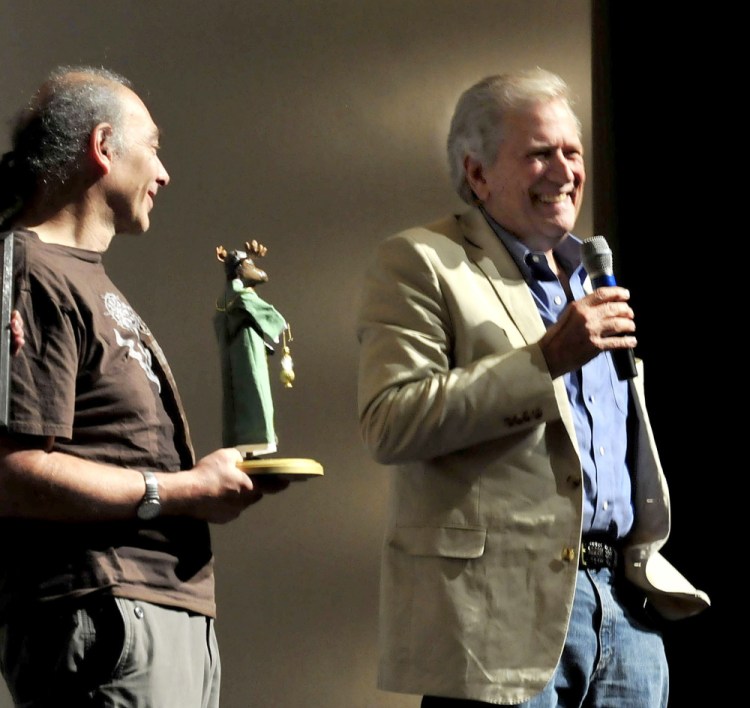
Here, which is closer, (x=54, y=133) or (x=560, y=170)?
(x=54, y=133)

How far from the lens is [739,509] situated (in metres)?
3.26

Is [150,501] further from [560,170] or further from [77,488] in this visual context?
[560,170]

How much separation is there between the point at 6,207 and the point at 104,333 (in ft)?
0.87

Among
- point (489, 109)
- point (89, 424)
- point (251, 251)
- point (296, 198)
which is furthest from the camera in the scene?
point (296, 198)

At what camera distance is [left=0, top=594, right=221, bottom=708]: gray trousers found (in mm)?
1577

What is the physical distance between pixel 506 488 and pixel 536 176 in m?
0.56

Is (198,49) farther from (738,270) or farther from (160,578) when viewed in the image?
(160,578)

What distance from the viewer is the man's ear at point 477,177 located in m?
2.21

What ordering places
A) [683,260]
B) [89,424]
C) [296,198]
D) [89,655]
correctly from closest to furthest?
[89,655]
[89,424]
[296,198]
[683,260]

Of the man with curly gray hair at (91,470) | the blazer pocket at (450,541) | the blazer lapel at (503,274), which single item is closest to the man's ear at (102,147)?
the man with curly gray hair at (91,470)

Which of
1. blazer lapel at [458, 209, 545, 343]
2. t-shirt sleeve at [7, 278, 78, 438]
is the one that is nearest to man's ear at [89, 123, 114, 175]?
t-shirt sleeve at [7, 278, 78, 438]

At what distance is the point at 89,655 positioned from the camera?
1.58 meters

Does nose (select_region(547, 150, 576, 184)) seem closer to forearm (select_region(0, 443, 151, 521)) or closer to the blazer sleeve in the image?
the blazer sleeve

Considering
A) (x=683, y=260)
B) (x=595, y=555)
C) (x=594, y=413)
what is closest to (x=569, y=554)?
(x=595, y=555)
